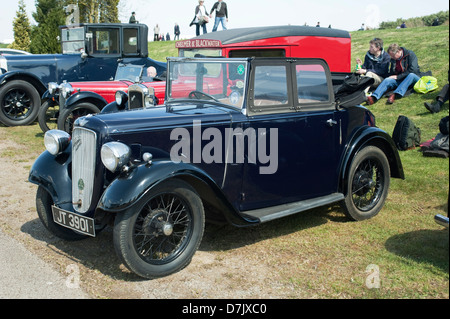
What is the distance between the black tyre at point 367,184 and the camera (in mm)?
4961

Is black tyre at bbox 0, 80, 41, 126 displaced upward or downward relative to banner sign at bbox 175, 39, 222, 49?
downward

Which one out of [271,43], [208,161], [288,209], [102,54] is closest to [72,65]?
[102,54]

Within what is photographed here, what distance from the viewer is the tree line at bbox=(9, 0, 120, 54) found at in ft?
59.2

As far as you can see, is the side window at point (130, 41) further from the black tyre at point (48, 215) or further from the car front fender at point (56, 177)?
the black tyre at point (48, 215)

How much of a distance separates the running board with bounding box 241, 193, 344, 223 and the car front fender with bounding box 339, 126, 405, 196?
10.1 inches

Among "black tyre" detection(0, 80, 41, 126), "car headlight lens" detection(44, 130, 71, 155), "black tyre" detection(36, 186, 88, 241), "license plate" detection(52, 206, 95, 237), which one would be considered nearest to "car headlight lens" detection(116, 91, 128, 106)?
"car headlight lens" detection(44, 130, 71, 155)

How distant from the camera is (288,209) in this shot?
4418 mm

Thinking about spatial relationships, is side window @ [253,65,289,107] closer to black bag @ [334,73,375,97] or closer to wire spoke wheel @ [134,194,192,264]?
black bag @ [334,73,375,97]

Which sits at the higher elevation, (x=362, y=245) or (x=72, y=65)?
(x=72, y=65)

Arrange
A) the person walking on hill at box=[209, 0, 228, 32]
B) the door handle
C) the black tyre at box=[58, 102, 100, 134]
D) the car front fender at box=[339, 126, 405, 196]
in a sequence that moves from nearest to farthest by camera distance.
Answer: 1. the door handle
2. the car front fender at box=[339, 126, 405, 196]
3. the black tyre at box=[58, 102, 100, 134]
4. the person walking on hill at box=[209, 0, 228, 32]

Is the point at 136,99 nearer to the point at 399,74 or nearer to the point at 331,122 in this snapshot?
the point at 331,122

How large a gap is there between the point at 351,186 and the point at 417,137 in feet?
9.44

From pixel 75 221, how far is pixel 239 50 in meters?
8.29
